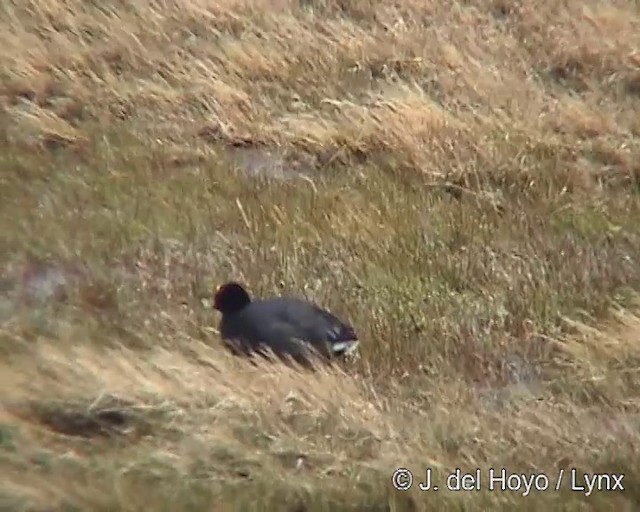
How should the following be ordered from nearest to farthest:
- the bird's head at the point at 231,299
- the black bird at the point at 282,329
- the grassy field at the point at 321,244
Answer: the grassy field at the point at 321,244, the black bird at the point at 282,329, the bird's head at the point at 231,299

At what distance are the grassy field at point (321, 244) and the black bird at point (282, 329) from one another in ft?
0.47

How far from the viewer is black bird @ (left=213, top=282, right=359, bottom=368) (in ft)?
14.7

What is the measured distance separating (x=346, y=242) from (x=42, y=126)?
226 centimetres

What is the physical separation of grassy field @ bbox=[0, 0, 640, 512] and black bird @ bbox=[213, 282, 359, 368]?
0.47 ft

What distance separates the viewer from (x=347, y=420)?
4066 mm

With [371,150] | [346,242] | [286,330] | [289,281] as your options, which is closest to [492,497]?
[286,330]

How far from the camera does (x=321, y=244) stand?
5.80 m

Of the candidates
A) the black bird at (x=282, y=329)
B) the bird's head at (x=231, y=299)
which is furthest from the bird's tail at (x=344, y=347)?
the bird's head at (x=231, y=299)

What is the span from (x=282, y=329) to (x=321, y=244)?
1.35m

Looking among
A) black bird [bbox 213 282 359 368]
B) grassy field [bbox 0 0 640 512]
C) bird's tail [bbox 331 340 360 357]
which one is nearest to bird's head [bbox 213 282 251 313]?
black bird [bbox 213 282 359 368]

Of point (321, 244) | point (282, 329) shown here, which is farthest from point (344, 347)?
point (321, 244)

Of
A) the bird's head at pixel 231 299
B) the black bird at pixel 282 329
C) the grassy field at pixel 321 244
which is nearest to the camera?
the grassy field at pixel 321 244

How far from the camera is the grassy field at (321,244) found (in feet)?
12.9

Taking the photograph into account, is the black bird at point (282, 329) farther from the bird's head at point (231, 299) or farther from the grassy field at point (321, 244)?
the grassy field at point (321, 244)
